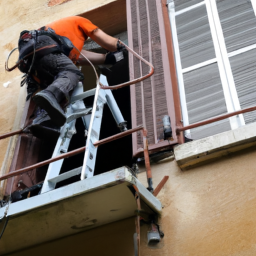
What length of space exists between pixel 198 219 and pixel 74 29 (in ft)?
7.89

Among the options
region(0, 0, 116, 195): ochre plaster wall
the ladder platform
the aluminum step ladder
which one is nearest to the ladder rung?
the aluminum step ladder

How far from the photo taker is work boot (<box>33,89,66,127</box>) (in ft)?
11.3

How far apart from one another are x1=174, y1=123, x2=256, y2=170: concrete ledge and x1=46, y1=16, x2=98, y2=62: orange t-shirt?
1.68 metres

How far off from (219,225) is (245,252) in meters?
0.25

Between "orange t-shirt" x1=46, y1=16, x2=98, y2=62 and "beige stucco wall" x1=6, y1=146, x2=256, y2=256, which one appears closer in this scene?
"beige stucco wall" x1=6, y1=146, x2=256, y2=256

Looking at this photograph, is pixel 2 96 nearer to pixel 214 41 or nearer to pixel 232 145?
pixel 214 41

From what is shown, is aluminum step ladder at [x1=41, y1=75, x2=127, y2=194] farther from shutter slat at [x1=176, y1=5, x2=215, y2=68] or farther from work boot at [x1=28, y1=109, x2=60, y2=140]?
shutter slat at [x1=176, y1=5, x2=215, y2=68]

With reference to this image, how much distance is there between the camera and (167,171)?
333cm

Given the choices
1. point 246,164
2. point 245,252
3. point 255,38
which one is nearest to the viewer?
point 245,252

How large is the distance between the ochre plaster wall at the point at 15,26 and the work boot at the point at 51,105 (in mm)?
912

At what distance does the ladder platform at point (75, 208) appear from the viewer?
8.98ft

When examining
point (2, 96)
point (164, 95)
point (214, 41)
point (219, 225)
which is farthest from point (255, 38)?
point (2, 96)

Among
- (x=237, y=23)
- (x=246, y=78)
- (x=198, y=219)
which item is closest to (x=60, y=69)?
(x=246, y=78)

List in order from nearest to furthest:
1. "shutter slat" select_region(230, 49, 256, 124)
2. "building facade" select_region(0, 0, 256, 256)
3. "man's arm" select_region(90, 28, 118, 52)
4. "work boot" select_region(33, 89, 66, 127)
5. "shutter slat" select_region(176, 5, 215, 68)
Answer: "building facade" select_region(0, 0, 256, 256)
"work boot" select_region(33, 89, 66, 127)
"shutter slat" select_region(230, 49, 256, 124)
"shutter slat" select_region(176, 5, 215, 68)
"man's arm" select_region(90, 28, 118, 52)
